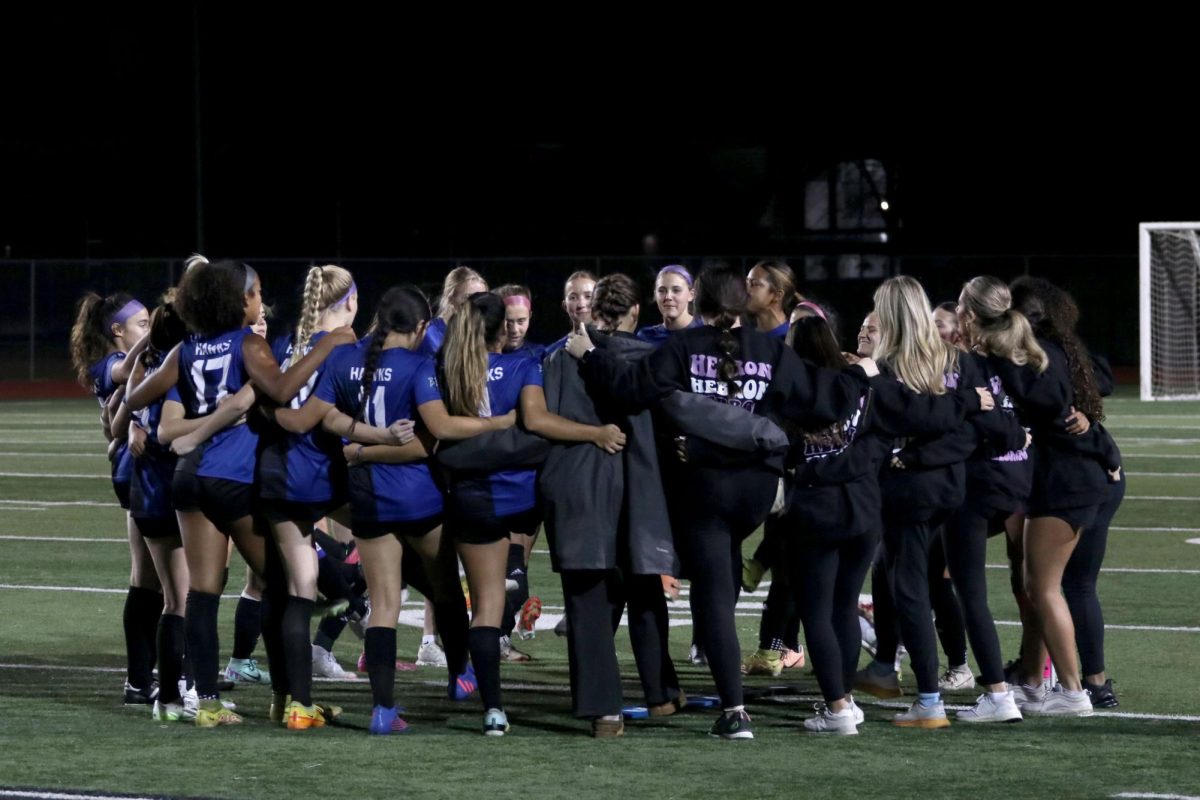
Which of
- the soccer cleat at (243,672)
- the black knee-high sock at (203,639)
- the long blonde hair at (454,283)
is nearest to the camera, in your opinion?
the black knee-high sock at (203,639)

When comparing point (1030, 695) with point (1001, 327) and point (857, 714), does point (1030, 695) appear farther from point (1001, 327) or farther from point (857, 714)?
point (1001, 327)

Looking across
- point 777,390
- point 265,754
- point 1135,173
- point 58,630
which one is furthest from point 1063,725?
point 1135,173

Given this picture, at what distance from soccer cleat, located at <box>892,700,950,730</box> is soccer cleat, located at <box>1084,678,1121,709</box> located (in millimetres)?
740

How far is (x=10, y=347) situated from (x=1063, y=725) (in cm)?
2906

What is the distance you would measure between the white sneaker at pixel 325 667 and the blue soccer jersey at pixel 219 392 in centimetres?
157

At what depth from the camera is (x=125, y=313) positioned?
25.1ft

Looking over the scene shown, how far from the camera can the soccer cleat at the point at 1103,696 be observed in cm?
710

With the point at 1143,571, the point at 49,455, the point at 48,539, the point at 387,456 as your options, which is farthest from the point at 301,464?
the point at 49,455

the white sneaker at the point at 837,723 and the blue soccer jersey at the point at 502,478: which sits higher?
the blue soccer jersey at the point at 502,478

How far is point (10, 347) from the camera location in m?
32.9

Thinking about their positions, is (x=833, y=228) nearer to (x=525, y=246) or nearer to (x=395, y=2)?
(x=525, y=246)

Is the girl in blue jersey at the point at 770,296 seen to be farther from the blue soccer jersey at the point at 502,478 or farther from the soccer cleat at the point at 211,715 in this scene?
the soccer cleat at the point at 211,715

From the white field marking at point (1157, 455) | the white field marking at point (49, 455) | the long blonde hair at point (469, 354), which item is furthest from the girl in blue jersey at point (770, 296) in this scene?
the white field marking at point (49, 455)

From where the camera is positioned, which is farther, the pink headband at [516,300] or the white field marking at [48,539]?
the white field marking at [48,539]
